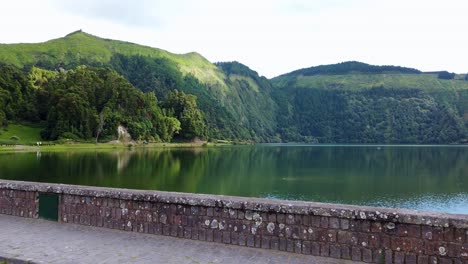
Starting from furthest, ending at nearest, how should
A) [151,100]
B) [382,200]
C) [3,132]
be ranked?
[151,100] < [3,132] < [382,200]

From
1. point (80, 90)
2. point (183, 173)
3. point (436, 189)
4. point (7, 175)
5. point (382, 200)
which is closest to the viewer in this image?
point (382, 200)

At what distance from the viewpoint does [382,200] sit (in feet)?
124

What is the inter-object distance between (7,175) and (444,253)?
43840mm

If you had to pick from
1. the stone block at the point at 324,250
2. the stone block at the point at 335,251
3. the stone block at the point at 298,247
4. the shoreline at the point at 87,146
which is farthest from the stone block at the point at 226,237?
the shoreline at the point at 87,146

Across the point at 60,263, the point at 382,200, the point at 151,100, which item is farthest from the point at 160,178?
the point at 151,100

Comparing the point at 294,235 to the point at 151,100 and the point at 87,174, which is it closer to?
the point at 87,174

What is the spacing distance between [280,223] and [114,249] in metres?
3.51

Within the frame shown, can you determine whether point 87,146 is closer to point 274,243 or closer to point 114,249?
point 114,249

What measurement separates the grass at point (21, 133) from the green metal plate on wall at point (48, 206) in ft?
328

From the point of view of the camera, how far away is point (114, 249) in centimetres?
827

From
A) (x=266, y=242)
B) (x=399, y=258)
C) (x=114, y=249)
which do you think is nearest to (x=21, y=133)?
(x=114, y=249)

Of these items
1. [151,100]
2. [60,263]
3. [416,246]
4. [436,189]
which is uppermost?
[151,100]

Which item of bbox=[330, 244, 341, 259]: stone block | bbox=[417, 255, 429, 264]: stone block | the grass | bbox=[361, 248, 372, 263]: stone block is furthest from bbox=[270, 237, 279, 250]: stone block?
the grass

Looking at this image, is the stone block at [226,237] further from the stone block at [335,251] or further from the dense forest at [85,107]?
the dense forest at [85,107]
